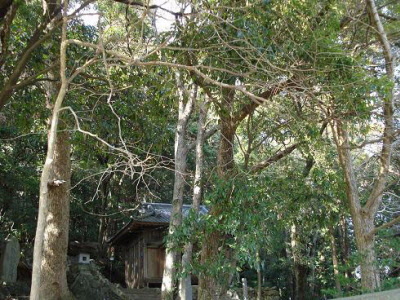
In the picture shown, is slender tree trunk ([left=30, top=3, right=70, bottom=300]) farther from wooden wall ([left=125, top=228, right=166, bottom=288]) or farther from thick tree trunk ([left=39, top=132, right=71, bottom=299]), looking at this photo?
wooden wall ([left=125, top=228, right=166, bottom=288])

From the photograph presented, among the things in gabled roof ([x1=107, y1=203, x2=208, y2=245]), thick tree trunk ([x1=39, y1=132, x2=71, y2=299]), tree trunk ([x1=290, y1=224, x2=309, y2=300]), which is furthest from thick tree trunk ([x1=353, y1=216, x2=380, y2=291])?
tree trunk ([x1=290, y1=224, x2=309, y2=300])

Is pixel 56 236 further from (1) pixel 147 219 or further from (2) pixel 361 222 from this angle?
(1) pixel 147 219

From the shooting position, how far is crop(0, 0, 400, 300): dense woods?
6.73 metres

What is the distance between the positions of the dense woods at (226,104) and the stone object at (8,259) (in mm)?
5726

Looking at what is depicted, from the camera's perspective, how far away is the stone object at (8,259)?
15.2 metres

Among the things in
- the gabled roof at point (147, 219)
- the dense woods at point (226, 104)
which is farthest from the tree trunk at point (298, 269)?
the dense woods at point (226, 104)

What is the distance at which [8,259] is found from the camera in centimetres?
1526

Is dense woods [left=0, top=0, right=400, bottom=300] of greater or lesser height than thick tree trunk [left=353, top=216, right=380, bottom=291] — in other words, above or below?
above

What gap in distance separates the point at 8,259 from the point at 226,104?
1087cm

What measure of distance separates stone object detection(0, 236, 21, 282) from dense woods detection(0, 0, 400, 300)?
225 inches

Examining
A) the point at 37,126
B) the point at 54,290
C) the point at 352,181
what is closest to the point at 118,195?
the point at 37,126

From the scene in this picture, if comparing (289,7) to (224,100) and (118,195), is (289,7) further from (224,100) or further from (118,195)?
(118,195)

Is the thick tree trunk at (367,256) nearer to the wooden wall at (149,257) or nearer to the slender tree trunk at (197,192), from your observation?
the slender tree trunk at (197,192)

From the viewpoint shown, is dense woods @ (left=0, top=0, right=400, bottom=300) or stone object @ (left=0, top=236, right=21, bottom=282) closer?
dense woods @ (left=0, top=0, right=400, bottom=300)
